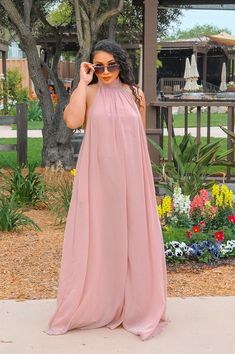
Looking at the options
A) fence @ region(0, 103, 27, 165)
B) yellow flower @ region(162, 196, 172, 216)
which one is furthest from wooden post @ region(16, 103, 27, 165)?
yellow flower @ region(162, 196, 172, 216)

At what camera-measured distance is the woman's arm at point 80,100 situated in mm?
3914

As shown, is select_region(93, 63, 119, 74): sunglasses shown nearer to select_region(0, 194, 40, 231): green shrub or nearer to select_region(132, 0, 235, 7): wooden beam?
select_region(0, 194, 40, 231): green shrub

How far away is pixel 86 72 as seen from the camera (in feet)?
13.0

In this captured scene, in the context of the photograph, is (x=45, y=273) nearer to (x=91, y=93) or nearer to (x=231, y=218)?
(x=231, y=218)

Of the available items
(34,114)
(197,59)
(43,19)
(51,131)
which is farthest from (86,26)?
(197,59)

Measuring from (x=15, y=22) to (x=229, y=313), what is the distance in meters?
6.66

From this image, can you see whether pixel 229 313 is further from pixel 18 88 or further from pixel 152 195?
pixel 18 88

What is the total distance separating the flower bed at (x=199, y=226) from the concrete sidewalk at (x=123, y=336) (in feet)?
3.51

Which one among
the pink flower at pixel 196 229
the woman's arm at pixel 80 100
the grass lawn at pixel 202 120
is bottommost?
the pink flower at pixel 196 229

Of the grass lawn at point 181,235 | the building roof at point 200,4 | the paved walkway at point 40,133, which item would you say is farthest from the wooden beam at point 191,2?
the paved walkway at point 40,133

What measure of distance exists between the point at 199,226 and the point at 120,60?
2366 mm

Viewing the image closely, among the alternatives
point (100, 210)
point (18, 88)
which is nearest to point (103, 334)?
point (100, 210)

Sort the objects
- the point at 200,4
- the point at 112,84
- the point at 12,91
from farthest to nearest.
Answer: the point at 12,91, the point at 200,4, the point at 112,84

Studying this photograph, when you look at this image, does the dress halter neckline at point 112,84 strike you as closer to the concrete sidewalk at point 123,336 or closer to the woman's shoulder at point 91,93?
the woman's shoulder at point 91,93
